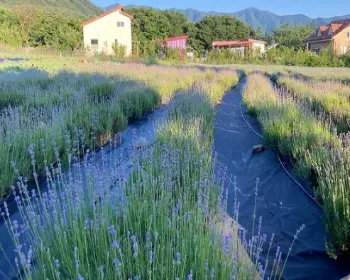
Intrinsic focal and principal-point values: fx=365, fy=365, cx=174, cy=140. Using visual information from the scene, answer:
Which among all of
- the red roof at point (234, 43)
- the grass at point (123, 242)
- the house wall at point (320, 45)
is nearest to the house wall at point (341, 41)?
the house wall at point (320, 45)

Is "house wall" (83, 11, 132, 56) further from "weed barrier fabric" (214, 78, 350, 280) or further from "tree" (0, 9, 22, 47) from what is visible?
"weed barrier fabric" (214, 78, 350, 280)

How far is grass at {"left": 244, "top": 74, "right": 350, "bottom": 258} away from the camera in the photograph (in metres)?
2.94

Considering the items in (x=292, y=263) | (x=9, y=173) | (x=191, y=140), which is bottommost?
(x=292, y=263)

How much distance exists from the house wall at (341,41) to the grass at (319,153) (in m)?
40.0

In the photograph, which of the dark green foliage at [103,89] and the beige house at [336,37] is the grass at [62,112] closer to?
the dark green foliage at [103,89]

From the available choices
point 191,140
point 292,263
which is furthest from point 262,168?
point 292,263

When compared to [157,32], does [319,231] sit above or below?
below

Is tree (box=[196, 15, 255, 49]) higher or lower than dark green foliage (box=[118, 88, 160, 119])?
higher

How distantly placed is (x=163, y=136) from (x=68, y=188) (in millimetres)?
2148

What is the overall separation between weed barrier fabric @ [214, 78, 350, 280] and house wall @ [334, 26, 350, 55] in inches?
1652

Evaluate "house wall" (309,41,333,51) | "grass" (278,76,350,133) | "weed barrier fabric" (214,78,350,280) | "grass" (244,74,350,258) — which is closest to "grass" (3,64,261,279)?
"weed barrier fabric" (214,78,350,280)

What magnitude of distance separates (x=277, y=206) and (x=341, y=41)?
1799 inches

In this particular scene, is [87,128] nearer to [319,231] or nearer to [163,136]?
[163,136]

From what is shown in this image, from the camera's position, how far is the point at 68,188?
2508mm
